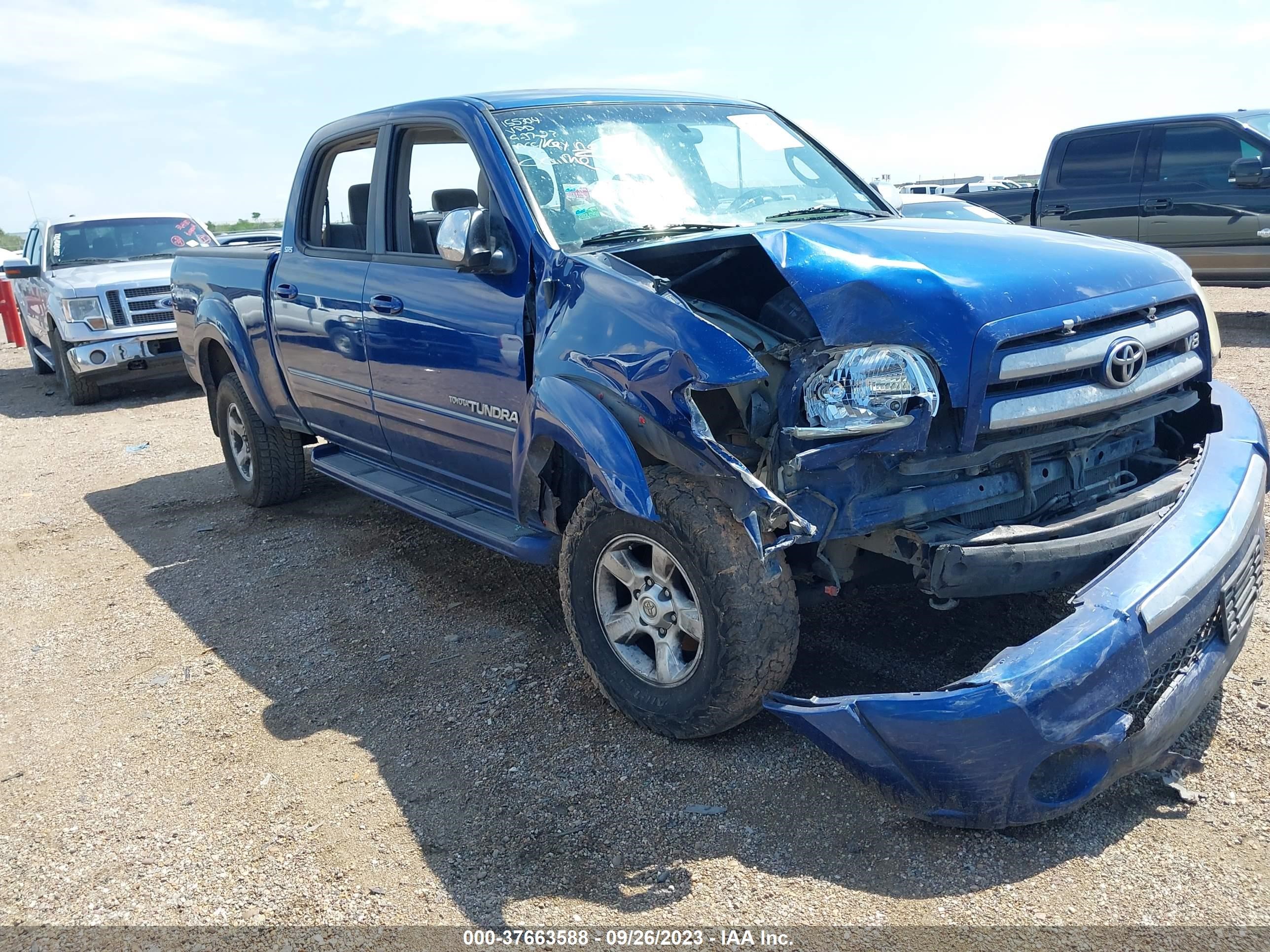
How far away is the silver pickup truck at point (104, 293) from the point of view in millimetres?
10461

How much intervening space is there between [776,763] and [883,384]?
119 cm

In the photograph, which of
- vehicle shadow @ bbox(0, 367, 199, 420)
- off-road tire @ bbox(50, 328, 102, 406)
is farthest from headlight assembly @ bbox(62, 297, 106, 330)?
vehicle shadow @ bbox(0, 367, 199, 420)

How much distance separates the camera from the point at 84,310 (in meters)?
10.5

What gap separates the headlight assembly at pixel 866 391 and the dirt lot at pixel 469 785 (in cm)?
105

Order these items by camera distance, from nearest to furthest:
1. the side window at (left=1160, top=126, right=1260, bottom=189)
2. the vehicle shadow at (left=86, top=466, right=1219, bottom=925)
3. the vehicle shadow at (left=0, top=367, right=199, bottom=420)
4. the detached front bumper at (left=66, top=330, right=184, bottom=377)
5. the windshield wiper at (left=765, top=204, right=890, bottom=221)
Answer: the vehicle shadow at (left=86, top=466, right=1219, bottom=925) → the windshield wiper at (left=765, top=204, right=890, bottom=221) → the side window at (left=1160, top=126, right=1260, bottom=189) → the detached front bumper at (left=66, top=330, right=184, bottom=377) → the vehicle shadow at (left=0, top=367, right=199, bottom=420)

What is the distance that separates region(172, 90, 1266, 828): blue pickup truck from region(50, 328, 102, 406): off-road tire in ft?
26.9

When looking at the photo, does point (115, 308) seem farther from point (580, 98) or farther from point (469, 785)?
point (469, 785)

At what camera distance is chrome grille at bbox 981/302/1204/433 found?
9.11 feet

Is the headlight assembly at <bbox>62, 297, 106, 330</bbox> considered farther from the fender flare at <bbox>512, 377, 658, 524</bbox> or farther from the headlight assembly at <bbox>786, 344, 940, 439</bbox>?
the headlight assembly at <bbox>786, 344, 940, 439</bbox>

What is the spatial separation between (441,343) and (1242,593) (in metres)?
2.83

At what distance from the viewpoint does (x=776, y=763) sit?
3.11 m

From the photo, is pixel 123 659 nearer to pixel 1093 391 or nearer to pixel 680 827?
pixel 680 827

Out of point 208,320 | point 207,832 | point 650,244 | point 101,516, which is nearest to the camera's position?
point 207,832

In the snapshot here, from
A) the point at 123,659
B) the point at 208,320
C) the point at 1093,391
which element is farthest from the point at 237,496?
the point at 1093,391
